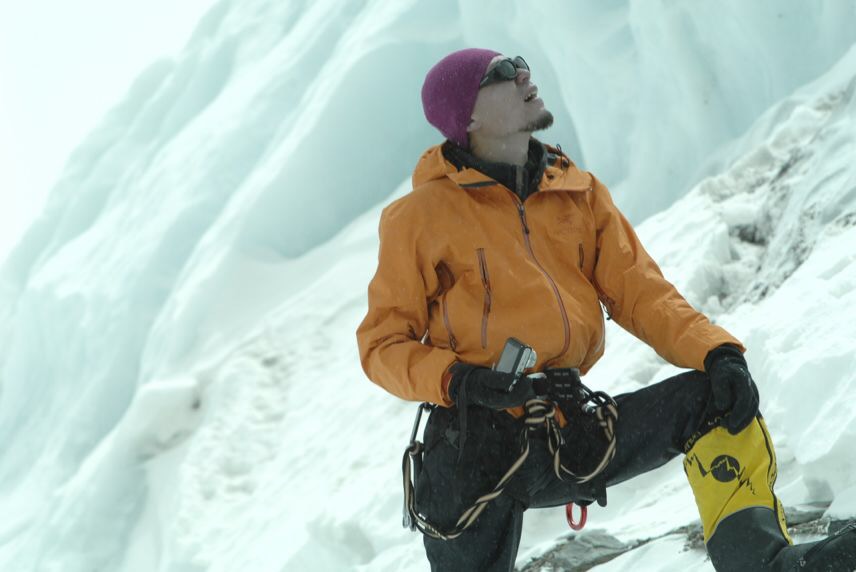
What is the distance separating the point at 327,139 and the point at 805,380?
299 inches

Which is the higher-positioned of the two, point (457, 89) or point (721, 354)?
point (457, 89)

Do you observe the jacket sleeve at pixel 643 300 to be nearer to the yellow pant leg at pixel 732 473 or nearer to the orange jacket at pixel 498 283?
the orange jacket at pixel 498 283

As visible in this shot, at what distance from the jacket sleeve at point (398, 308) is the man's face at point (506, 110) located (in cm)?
29

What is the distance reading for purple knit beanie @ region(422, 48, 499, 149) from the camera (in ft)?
8.51

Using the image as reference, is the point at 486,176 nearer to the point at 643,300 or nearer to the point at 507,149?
the point at 507,149

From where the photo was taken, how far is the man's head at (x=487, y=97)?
2.59m

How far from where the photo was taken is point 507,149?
2.62 meters

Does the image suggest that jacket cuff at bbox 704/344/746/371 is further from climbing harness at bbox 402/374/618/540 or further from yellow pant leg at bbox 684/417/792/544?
climbing harness at bbox 402/374/618/540

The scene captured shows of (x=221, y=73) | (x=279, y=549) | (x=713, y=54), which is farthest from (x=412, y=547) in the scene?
(x=221, y=73)

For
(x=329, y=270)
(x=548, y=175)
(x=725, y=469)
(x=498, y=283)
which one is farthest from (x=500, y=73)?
(x=329, y=270)

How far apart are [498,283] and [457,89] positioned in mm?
486

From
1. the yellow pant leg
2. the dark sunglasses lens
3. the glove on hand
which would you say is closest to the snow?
the yellow pant leg

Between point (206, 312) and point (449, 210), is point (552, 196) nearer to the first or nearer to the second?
point (449, 210)

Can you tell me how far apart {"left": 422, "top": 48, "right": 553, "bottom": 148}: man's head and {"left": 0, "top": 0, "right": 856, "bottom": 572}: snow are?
3.96 ft
